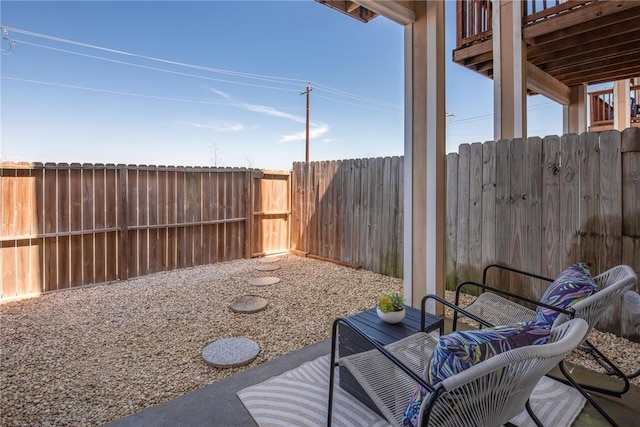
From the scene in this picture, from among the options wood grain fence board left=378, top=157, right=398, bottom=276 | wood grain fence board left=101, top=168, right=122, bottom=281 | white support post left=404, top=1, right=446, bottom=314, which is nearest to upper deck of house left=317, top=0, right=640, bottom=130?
white support post left=404, top=1, right=446, bottom=314

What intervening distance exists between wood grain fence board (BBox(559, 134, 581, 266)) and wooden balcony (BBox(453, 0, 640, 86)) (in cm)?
199

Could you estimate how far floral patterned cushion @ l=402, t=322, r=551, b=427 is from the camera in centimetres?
96

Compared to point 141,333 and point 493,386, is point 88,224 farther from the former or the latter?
point 493,386

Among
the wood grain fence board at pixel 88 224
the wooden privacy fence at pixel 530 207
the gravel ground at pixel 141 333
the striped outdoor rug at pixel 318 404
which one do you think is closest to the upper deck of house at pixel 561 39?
the wooden privacy fence at pixel 530 207

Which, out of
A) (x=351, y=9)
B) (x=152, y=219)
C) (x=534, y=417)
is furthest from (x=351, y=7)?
(x=152, y=219)

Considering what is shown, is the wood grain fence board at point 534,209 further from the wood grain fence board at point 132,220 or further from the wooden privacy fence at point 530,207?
the wood grain fence board at point 132,220

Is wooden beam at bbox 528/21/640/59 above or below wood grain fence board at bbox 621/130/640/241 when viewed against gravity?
above

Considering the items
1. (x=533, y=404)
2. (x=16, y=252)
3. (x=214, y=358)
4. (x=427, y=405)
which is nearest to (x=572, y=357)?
(x=533, y=404)

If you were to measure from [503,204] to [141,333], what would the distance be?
388cm

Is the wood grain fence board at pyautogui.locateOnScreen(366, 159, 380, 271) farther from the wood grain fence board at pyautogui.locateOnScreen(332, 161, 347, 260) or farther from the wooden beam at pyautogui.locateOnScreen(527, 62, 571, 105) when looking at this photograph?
the wooden beam at pyautogui.locateOnScreen(527, 62, 571, 105)

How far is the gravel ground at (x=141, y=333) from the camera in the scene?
2.03m

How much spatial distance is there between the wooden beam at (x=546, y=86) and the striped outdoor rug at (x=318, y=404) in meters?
5.05

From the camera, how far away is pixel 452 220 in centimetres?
409

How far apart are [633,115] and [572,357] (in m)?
8.21
